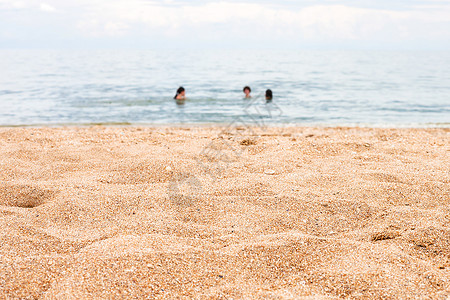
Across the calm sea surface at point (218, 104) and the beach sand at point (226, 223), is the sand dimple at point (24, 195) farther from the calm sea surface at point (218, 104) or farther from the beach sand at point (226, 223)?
the calm sea surface at point (218, 104)

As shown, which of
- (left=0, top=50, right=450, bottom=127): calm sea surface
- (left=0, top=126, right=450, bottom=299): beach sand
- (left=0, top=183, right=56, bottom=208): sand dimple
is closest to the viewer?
(left=0, top=126, right=450, bottom=299): beach sand

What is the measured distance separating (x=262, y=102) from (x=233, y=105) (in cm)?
164

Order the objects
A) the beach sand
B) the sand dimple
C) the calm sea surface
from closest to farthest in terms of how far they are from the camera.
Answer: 1. the beach sand
2. the sand dimple
3. the calm sea surface

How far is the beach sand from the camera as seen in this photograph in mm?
2096

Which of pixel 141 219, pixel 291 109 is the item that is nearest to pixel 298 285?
pixel 141 219

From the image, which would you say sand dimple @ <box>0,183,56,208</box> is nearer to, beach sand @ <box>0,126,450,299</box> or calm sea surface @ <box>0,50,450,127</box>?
beach sand @ <box>0,126,450,299</box>

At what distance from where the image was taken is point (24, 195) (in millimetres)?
3422

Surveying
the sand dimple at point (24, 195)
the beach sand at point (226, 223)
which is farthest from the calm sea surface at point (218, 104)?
the sand dimple at point (24, 195)

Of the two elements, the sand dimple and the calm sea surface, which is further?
the calm sea surface

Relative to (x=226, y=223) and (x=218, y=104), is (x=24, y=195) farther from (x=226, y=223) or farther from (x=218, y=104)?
(x=218, y=104)

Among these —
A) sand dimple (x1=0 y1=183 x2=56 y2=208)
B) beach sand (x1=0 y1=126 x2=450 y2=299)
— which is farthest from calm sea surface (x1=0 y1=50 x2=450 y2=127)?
sand dimple (x1=0 y1=183 x2=56 y2=208)

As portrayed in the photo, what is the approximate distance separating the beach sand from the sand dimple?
0.01 metres

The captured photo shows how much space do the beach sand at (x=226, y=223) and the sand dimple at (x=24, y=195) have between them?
0.01 m

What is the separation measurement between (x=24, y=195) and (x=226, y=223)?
2.02m
